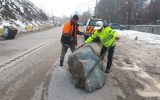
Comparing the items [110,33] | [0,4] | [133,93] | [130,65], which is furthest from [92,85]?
[0,4]

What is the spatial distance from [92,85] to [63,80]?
149 centimetres

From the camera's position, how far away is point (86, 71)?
853cm

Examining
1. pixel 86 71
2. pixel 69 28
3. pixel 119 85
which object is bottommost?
pixel 119 85

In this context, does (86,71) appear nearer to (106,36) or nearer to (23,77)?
(106,36)

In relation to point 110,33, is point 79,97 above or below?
below

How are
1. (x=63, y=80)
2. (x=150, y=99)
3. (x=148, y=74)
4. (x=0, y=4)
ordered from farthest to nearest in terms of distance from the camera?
(x=0, y=4) → (x=148, y=74) → (x=63, y=80) → (x=150, y=99)

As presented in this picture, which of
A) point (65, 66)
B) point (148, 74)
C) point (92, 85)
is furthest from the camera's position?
point (65, 66)

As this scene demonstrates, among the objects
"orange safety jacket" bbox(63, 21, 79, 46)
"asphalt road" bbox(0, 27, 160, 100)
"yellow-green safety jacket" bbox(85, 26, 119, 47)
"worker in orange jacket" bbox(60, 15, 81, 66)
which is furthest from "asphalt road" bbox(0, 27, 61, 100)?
"yellow-green safety jacket" bbox(85, 26, 119, 47)

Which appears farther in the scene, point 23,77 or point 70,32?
point 70,32

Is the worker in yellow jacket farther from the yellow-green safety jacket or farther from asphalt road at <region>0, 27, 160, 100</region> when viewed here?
asphalt road at <region>0, 27, 160, 100</region>

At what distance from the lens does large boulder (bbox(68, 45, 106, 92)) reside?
8.44 metres

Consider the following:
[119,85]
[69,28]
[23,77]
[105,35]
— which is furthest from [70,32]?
[119,85]

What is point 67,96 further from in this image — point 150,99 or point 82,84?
point 150,99

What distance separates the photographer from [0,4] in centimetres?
5278
